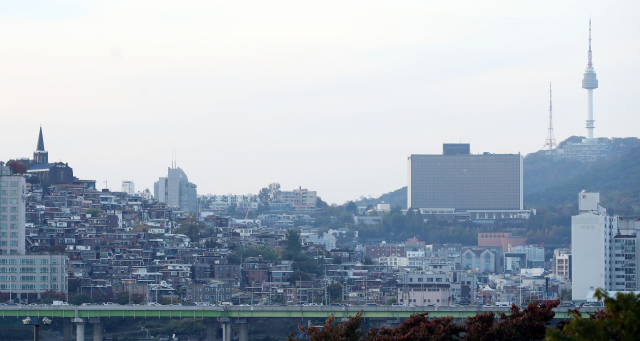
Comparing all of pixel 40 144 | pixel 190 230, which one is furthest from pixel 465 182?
pixel 40 144

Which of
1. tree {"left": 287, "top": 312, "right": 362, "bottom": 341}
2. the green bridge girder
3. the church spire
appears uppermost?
the church spire

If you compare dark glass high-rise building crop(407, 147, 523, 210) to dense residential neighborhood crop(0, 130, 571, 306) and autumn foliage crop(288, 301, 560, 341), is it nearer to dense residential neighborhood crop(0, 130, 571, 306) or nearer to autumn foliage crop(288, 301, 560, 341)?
dense residential neighborhood crop(0, 130, 571, 306)

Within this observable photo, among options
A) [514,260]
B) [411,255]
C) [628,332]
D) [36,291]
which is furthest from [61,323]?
[514,260]

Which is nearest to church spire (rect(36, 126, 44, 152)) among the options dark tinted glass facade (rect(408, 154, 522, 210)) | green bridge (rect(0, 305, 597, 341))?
green bridge (rect(0, 305, 597, 341))

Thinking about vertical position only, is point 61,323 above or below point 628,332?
below

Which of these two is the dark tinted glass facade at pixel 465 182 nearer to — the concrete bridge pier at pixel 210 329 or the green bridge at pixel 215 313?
the green bridge at pixel 215 313

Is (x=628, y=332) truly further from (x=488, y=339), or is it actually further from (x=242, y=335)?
(x=242, y=335)
